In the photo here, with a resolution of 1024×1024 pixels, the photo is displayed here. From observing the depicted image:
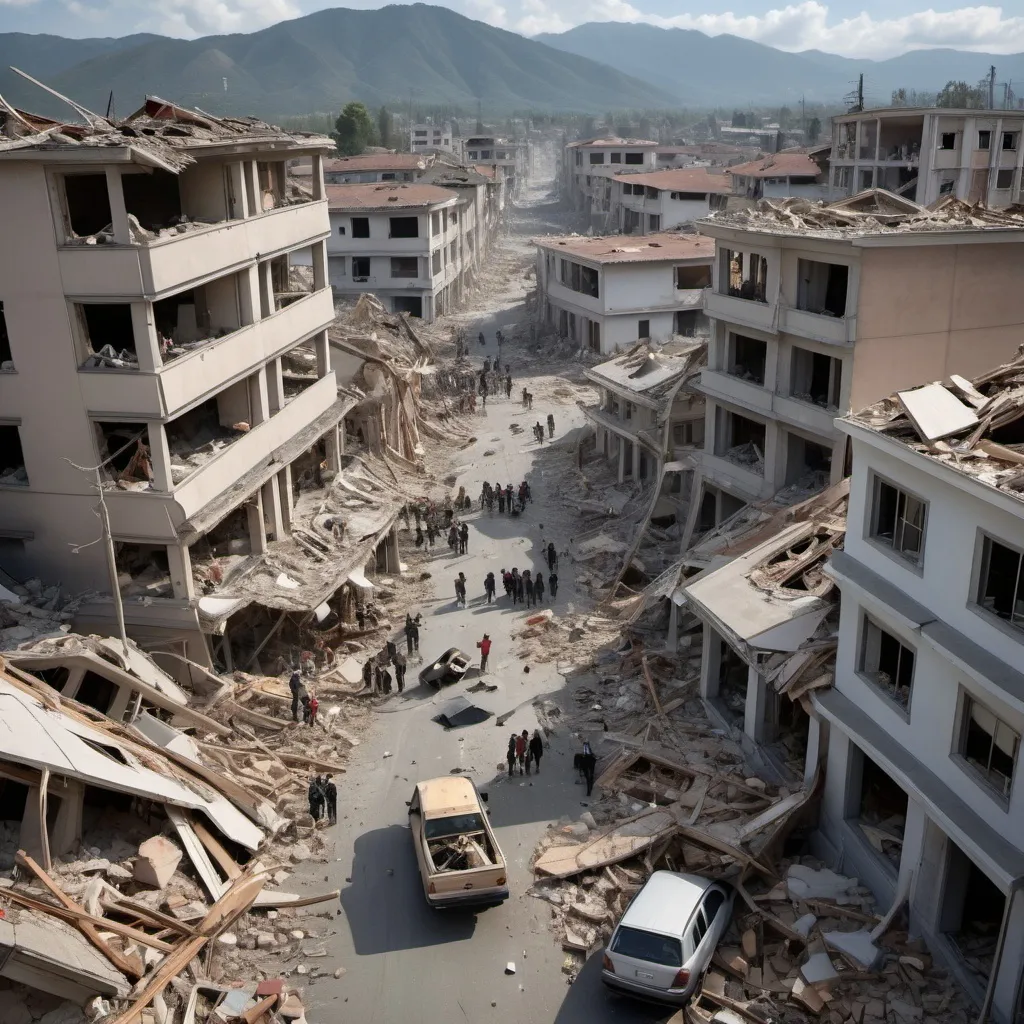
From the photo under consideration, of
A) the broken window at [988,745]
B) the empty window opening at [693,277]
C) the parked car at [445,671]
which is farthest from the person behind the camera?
the empty window opening at [693,277]

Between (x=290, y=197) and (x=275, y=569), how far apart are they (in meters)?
12.9

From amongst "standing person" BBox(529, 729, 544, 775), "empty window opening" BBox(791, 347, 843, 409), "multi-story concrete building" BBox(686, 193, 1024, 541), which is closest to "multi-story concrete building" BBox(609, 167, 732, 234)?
"multi-story concrete building" BBox(686, 193, 1024, 541)

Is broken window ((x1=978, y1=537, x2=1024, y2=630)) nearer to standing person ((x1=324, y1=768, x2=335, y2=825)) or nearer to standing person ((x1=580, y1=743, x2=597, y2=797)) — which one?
standing person ((x1=580, y1=743, x2=597, y2=797))

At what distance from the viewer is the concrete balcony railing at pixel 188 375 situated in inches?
886

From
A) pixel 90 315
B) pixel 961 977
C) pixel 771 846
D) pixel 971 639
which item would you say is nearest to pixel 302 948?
pixel 771 846

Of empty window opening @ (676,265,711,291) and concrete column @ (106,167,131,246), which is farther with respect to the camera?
empty window opening @ (676,265,711,291)

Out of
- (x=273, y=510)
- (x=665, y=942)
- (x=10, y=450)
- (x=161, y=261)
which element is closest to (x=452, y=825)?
(x=665, y=942)

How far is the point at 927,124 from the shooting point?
56625 millimetres

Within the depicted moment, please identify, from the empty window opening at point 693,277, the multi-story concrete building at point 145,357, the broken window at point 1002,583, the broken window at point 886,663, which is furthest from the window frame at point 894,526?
the empty window opening at point 693,277

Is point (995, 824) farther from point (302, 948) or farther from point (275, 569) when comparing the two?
point (275, 569)

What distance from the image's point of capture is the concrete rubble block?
1788 centimetres

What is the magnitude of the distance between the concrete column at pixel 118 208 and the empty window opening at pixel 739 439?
64.4ft

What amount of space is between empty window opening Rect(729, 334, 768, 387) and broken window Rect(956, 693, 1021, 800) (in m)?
19.2

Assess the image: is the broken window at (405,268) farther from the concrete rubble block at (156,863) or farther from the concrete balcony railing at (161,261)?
the concrete rubble block at (156,863)
